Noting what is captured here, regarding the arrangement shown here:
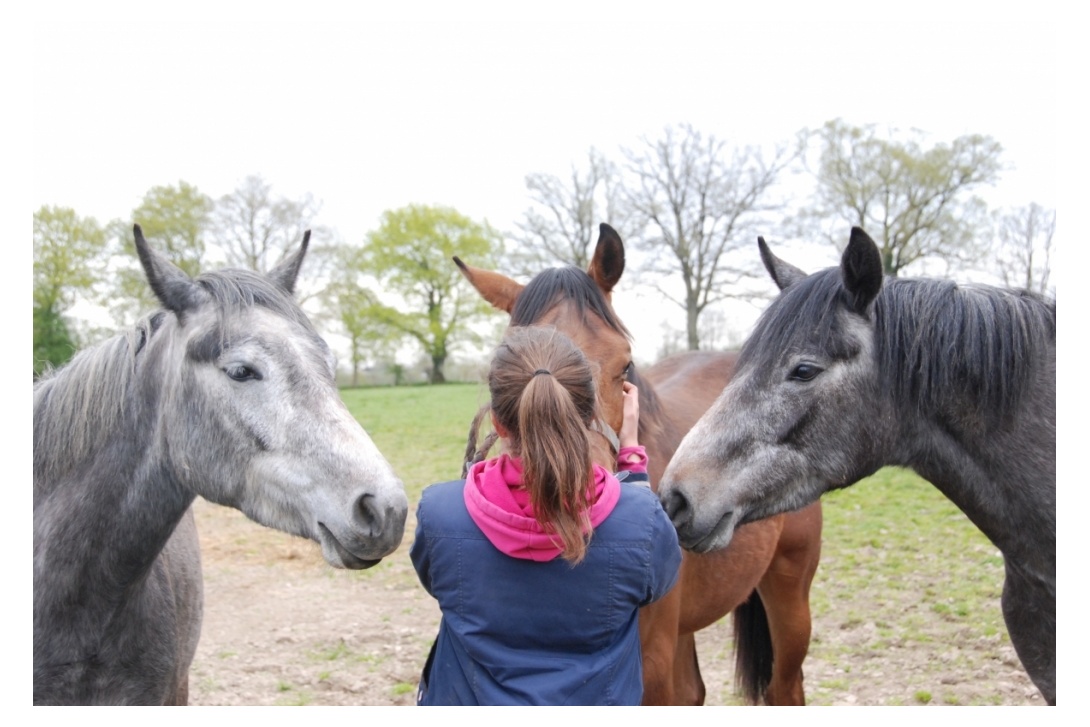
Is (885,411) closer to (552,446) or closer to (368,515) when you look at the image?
(552,446)

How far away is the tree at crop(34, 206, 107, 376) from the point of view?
6.18 metres

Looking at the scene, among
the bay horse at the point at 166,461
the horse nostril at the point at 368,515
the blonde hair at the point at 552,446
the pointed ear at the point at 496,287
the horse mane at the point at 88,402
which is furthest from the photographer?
the pointed ear at the point at 496,287

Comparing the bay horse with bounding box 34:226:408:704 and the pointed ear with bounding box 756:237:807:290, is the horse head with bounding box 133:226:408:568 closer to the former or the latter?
the bay horse with bounding box 34:226:408:704

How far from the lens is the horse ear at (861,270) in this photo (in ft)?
8.03

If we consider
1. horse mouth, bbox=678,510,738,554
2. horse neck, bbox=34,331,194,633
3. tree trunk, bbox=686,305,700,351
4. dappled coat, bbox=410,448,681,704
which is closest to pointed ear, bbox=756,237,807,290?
horse mouth, bbox=678,510,738,554

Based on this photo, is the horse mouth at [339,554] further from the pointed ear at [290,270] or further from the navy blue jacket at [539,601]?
the pointed ear at [290,270]

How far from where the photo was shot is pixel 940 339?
2.55 metres

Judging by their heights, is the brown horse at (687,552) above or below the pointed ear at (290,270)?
below

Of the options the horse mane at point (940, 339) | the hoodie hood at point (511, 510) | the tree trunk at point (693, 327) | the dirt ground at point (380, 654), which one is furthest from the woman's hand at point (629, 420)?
the tree trunk at point (693, 327)

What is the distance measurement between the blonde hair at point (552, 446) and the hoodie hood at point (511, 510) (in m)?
0.05

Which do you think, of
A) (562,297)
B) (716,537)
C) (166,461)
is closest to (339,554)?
(166,461)

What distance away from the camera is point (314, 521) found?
2367 mm

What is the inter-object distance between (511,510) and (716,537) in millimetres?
966

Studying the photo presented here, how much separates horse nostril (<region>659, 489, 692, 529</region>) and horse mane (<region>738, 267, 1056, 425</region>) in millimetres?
598
